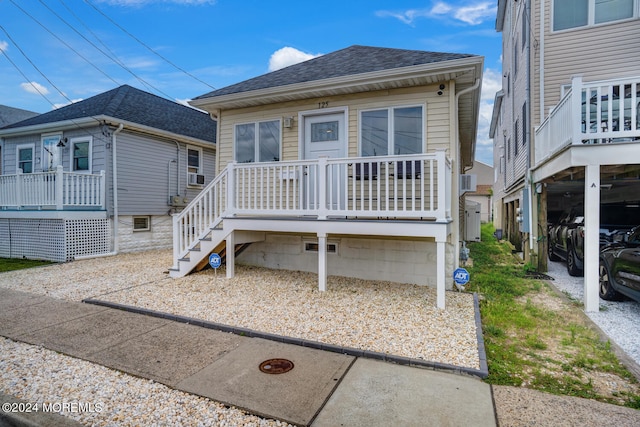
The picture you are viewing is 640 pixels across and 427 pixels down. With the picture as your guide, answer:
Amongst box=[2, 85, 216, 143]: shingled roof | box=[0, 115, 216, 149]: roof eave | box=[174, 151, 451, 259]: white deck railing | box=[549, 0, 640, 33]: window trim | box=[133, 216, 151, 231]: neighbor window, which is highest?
box=[549, 0, 640, 33]: window trim

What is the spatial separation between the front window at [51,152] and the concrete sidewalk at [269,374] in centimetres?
822

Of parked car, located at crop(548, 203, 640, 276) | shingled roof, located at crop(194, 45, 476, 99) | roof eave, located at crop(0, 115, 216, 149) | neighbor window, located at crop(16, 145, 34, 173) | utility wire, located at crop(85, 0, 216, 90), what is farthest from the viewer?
neighbor window, located at crop(16, 145, 34, 173)

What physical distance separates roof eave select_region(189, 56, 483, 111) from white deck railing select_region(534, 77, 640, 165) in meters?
1.59

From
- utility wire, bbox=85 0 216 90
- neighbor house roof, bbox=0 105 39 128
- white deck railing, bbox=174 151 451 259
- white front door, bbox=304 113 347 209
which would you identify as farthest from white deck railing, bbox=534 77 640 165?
neighbor house roof, bbox=0 105 39 128

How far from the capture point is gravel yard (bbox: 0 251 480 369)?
3746 mm

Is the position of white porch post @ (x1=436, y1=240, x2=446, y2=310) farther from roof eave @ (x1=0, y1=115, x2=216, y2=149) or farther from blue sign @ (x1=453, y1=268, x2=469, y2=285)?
roof eave @ (x1=0, y1=115, x2=216, y2=149)

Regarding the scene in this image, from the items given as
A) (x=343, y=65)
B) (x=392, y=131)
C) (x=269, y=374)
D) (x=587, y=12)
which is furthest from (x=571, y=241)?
(x=269, y=374)

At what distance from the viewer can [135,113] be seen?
36.8ft

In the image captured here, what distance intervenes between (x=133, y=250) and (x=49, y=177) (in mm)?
3092

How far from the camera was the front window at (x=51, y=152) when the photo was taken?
1078 centimetres

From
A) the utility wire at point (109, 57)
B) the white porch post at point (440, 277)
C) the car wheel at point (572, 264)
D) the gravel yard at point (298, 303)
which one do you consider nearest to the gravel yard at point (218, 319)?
the gravel yard at point (298, 303)

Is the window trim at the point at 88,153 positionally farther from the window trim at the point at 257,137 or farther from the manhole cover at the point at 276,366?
the manhole cover at the point at 276,366

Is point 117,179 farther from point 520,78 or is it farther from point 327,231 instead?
point 520,78

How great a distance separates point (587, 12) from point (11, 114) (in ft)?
87.1
